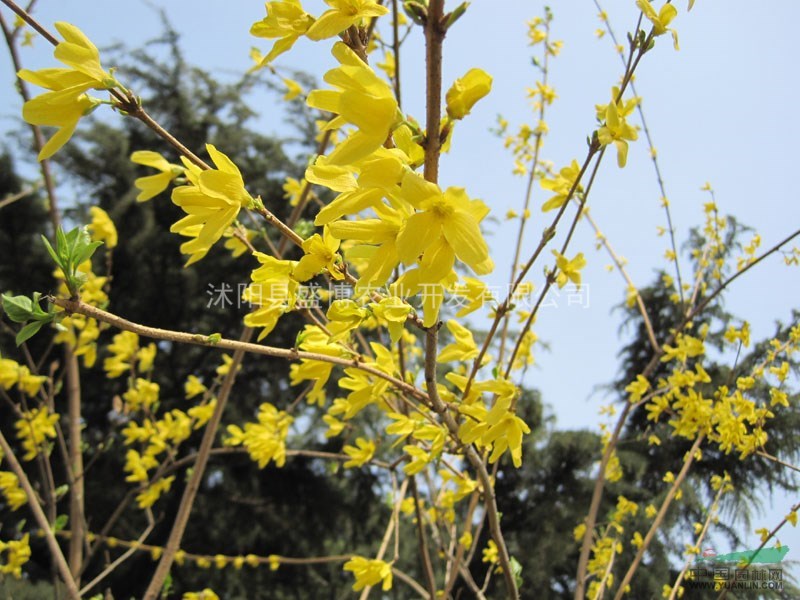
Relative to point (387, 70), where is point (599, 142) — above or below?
below

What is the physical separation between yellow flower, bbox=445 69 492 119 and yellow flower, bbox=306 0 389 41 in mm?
155

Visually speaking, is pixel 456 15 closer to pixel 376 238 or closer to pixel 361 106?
pixel 361 106

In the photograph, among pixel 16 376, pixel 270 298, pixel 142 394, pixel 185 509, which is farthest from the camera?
pixel 142 394

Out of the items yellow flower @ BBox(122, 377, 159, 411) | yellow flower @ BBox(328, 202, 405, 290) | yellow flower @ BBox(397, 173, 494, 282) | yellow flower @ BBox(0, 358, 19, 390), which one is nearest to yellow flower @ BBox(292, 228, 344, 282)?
yellow flower @ BBox(328, 202, 405, 290)

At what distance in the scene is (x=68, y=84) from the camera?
75cm

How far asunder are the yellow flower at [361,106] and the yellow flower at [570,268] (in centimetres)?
81

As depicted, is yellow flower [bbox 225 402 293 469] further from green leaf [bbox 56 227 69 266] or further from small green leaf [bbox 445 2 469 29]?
small green leaf [bbox 445 2 469 29]

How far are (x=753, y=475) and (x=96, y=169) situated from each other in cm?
942

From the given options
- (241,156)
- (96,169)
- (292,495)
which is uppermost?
(241,156)

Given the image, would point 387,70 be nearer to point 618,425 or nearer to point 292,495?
point 618,425

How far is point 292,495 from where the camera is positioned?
7.84 m

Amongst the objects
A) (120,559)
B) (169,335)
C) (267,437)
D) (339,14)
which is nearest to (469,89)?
(339,14)

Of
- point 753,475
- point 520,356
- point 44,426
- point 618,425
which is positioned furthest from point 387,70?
point 753,475

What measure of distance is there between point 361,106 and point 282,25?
297mm
